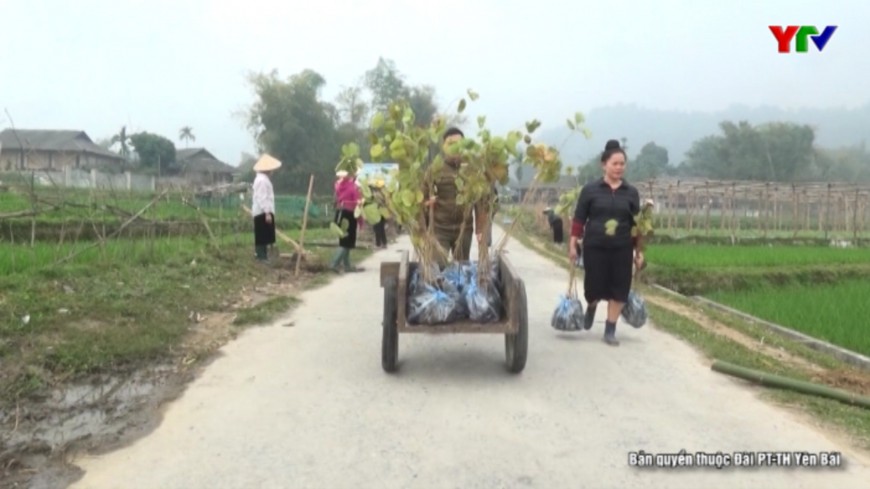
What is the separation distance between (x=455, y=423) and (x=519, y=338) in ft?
3.48

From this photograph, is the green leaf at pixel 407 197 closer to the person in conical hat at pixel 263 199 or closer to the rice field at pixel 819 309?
the rice field at pixel 819 309

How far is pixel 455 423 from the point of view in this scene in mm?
4434

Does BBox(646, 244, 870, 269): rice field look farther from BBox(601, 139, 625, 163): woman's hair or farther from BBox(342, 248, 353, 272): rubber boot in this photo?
BBox(601, 139, 625, 163): woman's hair

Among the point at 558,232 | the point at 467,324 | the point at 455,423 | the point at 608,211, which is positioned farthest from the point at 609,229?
the point at 558,232

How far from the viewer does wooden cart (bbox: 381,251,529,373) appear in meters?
5.23

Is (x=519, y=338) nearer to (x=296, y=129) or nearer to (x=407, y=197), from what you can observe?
(x=407, y=197)

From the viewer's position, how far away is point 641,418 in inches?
182

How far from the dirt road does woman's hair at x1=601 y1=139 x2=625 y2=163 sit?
161cm

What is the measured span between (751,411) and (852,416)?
2.02ft

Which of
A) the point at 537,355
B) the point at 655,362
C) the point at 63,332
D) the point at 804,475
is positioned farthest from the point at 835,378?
the point at 63,332

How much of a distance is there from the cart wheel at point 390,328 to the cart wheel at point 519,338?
0.79 metres

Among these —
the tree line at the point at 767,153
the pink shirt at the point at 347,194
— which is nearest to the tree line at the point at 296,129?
the tree line at the point at 767,153

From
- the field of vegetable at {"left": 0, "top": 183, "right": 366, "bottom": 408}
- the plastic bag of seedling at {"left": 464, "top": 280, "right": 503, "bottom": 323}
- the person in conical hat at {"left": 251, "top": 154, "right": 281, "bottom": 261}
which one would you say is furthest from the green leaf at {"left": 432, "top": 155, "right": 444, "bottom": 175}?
the person in conical hat at {"left": 251, "top": 154, "right": 281, "bottom": 261}

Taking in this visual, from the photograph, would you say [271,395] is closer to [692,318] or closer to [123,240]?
[692,318]
